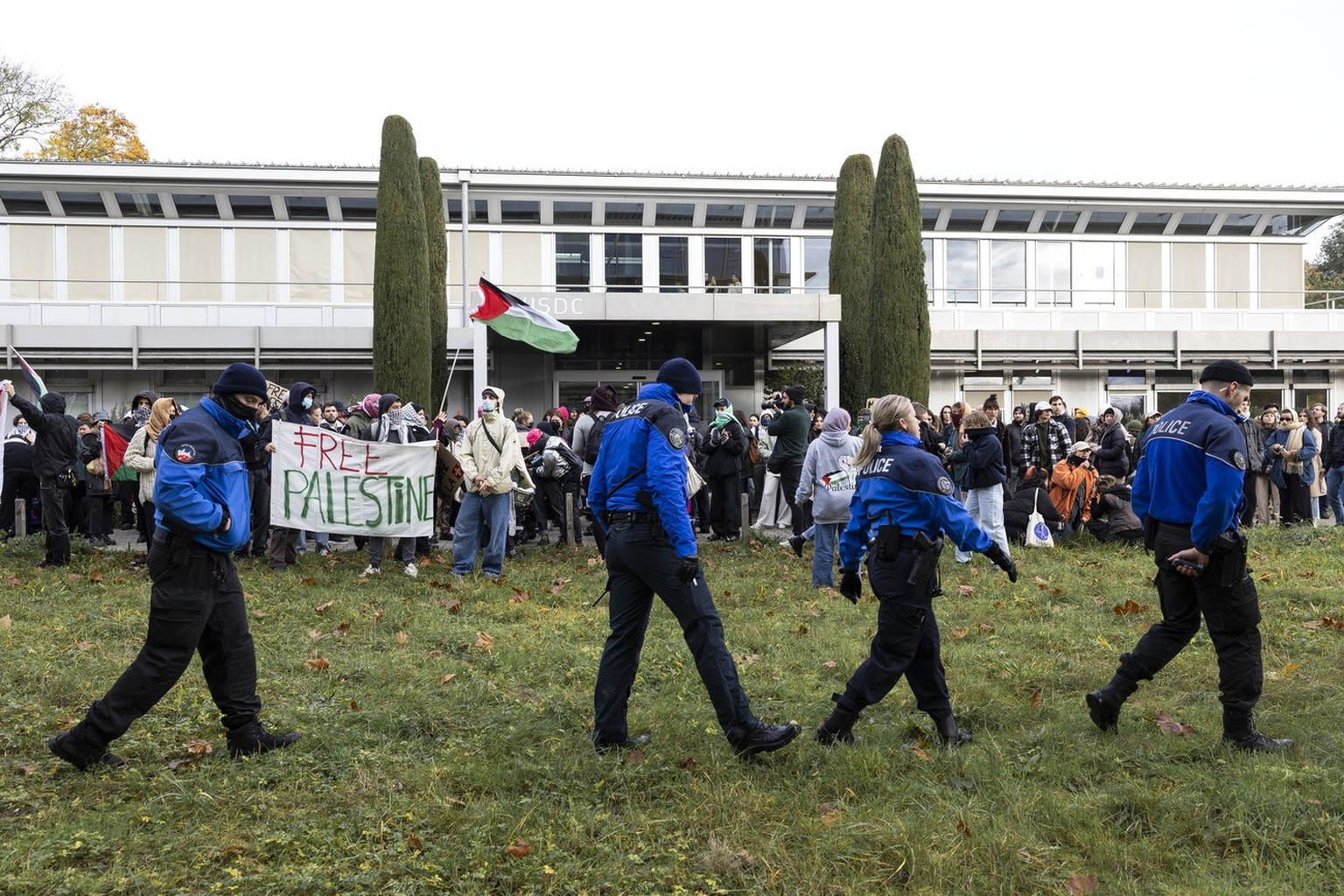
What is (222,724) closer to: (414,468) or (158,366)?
(414,468)

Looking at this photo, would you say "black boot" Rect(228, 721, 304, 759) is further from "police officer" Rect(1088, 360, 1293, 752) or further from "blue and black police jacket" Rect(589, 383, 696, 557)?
"police officer" Rect(1088, 360, 1293, 752)

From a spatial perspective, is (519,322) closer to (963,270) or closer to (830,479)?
(830,479)

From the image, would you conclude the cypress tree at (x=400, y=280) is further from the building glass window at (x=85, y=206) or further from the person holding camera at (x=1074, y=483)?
the person holding camera at (x=1074, y=483)

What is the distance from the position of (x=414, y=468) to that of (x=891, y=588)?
25.4 ft

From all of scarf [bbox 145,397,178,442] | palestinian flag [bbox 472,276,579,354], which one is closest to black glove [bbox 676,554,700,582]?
Answer: scarf [bbox 145,397,178,442]

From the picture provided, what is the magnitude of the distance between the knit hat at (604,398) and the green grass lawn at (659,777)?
9.89 ft

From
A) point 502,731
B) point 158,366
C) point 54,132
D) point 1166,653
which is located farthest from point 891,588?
point 54,132

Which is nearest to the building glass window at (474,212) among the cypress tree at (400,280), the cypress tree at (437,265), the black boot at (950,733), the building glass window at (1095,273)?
the cypress tree at (437,265)

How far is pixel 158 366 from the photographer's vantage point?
25.8 m

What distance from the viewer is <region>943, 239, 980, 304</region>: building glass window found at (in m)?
30.5

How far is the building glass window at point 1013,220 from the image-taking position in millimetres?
30969

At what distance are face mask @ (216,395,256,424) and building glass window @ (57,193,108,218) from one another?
83.9 feet

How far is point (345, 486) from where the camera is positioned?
11.8 metres

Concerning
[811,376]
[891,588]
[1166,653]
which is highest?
[811,376]
